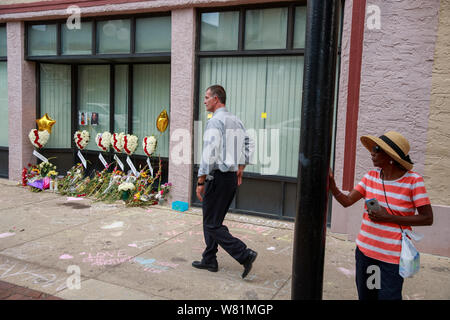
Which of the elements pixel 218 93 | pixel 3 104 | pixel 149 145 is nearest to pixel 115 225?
pixel 149 145

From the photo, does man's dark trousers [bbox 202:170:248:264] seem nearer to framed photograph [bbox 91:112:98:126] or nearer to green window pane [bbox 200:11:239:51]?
green window pane [bbox 200:11:239:51]

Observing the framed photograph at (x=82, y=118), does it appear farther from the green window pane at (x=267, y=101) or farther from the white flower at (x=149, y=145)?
the green window pane at (x=267, y=101)

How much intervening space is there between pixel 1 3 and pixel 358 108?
7819 millimetres

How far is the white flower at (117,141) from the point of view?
8.02 m

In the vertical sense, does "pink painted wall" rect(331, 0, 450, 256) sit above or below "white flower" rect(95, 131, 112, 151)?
above

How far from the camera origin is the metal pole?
2.54 metres

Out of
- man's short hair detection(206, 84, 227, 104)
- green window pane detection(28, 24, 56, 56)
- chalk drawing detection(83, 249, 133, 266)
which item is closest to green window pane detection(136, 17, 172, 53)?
green window pane detection(28, 24, 56, 56)

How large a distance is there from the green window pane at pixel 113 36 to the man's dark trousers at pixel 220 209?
4.57 metres

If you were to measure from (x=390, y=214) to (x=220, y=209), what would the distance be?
74.8 inches

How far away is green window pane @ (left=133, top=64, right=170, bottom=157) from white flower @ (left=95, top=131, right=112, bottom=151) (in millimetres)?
541

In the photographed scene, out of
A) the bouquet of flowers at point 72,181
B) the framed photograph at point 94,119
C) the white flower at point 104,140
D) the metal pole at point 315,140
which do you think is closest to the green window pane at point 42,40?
the framed photograph at point 94,119

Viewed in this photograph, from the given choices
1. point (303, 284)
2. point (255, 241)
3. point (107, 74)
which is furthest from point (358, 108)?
point (107, 74)

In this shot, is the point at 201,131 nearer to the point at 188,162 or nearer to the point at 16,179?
the point at 188,162
